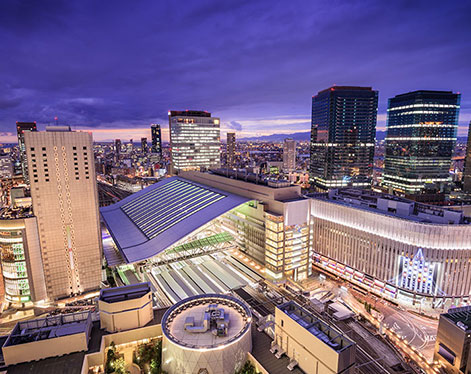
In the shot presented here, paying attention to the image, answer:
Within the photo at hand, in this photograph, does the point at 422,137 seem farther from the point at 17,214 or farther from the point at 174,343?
the point at 17,214

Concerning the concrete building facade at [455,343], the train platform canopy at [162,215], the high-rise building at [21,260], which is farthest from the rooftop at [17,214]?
the concrete building facade at [455,343]

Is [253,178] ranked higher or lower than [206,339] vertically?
higher

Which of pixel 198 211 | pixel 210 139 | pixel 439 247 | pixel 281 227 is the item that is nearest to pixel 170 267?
pixel 198 211

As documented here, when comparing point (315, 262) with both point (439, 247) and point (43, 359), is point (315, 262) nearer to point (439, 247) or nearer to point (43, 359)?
point (439, 247)

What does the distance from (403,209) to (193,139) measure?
125m

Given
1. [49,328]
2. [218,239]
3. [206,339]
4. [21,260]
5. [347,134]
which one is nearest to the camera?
[206,339]

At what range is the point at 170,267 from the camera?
61.9 m

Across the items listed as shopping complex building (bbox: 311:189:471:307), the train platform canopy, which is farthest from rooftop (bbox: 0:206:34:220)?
shopping complex building (bbox: 311:189:471:307)

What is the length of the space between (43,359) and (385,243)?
195 feet

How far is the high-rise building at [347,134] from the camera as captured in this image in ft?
479

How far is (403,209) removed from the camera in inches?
2459

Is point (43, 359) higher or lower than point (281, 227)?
lower

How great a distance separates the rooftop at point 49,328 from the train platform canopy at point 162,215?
777 inches

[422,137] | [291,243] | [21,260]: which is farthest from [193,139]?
[422,137]
